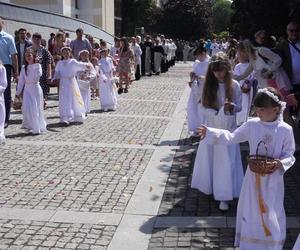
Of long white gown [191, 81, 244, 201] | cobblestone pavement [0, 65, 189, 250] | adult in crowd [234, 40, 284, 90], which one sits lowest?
cobblestone pavement [0, 65, 189, 250]

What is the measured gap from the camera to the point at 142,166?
8.31 metres

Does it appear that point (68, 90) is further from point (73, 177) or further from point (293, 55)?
point (293, 55)

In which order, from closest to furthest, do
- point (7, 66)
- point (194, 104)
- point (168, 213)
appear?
Answer: point (168, 213), point (194, 104), point (7, 66)

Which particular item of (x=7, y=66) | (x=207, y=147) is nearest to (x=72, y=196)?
(x=207, y=147)

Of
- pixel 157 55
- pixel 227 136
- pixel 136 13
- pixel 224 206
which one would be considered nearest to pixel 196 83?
pixel 224 206

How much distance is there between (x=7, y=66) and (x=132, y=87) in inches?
395

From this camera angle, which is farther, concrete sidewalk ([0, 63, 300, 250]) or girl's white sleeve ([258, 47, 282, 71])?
girl's white sleeve ([258, 47, 282, 71])

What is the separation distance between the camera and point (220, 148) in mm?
6266

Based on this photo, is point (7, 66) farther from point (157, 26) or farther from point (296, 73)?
point (157, 26)

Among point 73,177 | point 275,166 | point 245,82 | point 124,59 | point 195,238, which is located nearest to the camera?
point 275,166

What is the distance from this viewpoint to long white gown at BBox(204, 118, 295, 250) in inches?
182

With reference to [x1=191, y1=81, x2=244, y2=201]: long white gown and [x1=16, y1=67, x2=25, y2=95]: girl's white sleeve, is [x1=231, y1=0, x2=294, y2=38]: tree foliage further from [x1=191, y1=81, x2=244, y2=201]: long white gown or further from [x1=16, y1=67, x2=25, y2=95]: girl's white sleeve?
[x1=16, y1=67, x2=25, y2=95]: girl's white sleeve

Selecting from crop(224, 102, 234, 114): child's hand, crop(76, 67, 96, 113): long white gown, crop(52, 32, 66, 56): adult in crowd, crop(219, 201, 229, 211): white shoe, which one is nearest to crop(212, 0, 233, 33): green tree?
crop(52, 32, 66, 56): adult in crowd

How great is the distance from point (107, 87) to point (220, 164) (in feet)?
28.3
